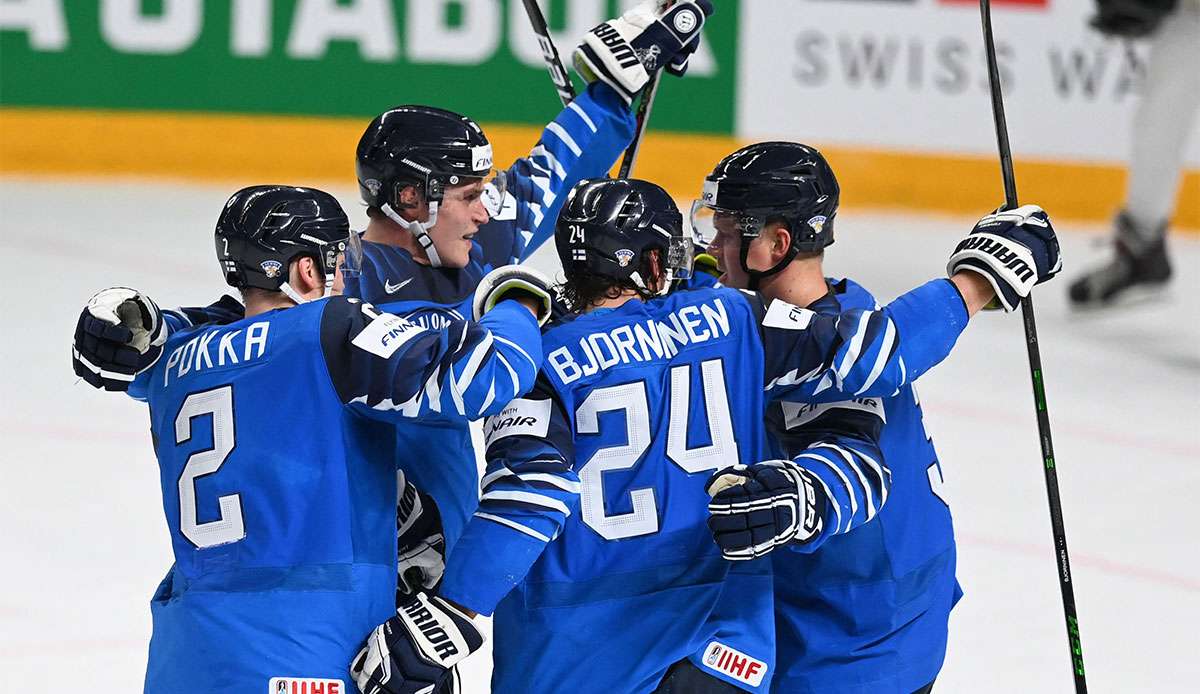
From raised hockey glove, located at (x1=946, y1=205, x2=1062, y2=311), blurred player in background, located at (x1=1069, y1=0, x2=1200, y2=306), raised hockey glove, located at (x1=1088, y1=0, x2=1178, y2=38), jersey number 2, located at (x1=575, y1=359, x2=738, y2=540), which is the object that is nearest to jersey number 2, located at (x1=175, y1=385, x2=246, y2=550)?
jersey number 2, located at (x1=575, y1=359, x2=738, y2=540)

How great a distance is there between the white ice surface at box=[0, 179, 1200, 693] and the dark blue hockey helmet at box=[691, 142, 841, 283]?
1.58 metres

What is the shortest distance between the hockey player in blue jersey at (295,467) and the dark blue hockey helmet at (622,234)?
100 millimetres

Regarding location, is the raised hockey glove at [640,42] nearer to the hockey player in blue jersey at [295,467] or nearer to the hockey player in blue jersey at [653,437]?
the hockey player in blue jersey at [653,437]

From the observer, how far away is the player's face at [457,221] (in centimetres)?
335

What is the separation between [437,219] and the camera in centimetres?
336

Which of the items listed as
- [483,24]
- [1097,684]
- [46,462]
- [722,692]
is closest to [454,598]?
[722,692]

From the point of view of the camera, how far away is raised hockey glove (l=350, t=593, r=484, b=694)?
244cm

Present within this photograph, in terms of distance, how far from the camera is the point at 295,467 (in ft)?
8.30

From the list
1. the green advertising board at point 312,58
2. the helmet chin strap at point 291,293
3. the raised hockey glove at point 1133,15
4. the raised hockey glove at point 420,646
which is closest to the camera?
the raised hockey glove at point 420,646

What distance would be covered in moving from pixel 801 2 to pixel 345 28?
7.48 ft

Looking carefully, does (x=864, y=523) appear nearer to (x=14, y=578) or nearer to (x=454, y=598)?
(x=454, y=598)

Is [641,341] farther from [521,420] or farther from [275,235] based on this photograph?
[275,235]

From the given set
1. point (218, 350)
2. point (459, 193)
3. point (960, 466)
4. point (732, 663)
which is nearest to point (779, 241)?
point (732, 663)

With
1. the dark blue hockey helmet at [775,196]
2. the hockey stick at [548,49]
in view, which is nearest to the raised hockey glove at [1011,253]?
the dark blue hockey helmet at [775,196]
